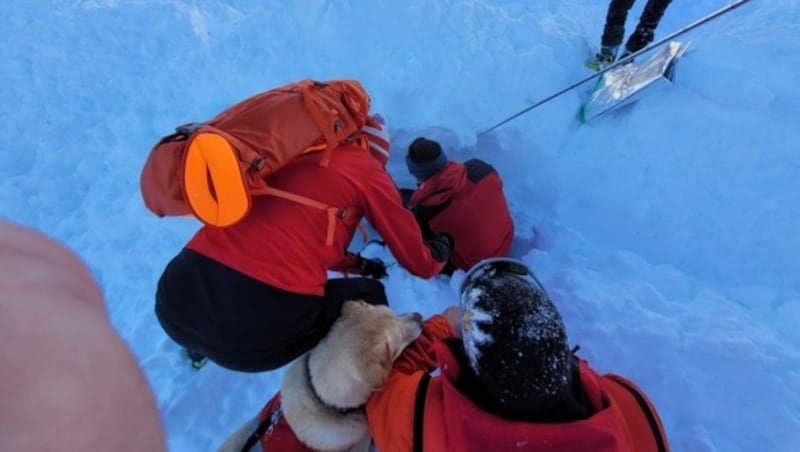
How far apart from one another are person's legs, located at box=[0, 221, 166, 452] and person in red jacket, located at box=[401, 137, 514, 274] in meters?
1.83

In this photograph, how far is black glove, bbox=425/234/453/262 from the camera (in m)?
2.06

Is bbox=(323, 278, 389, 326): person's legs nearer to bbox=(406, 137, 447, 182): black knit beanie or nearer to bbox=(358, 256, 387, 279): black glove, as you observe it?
bbox=(358, 256, 387, 279): black glove

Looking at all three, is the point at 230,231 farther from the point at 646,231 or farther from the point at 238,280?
the point at 646,231

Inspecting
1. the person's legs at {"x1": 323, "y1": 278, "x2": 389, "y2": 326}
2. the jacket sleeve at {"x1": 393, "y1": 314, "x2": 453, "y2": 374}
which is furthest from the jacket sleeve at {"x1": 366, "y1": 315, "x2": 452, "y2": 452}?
the person's legs at {"x1": 323, "y1": 278, "x2": 389, "y2": 326}

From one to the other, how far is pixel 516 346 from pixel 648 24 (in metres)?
2.33

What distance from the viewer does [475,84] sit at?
3088mm

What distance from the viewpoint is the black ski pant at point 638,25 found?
260cm

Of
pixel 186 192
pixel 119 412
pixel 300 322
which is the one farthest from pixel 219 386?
pixel 119 412

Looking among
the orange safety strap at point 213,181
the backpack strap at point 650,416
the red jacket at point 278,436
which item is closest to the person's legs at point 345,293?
the red jacket at point 278,436

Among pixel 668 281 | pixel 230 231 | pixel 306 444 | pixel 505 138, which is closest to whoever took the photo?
pixel 306 444

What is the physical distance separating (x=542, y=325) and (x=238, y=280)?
92cm

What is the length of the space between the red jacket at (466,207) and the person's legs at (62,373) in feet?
5.98

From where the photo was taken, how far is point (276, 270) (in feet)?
5.01

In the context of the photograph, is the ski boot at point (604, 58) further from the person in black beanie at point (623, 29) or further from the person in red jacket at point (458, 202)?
the person in red jacket at point (458, 202)
